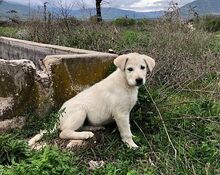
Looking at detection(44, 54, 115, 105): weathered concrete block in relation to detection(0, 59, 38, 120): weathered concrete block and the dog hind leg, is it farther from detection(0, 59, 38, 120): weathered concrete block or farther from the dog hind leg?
the dog hind leg

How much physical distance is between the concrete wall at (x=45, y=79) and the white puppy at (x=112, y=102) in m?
0.71

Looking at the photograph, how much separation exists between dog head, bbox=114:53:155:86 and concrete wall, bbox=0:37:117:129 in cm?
131

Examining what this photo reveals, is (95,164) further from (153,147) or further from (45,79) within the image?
(45,79)

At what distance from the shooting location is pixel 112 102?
6137 millimetres

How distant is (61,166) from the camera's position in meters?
4.90

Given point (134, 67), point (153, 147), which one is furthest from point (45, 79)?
point (153, 147)

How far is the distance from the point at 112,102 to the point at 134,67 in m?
0.52

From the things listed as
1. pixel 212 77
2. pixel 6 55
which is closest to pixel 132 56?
pixel 212 77

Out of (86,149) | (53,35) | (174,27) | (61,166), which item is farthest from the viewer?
(53,35)

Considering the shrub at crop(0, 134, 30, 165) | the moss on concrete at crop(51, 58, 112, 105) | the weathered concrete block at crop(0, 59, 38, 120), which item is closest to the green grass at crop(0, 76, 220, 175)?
the shrub at crop(0, 134, 30, 165)

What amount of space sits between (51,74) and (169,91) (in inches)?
69.2

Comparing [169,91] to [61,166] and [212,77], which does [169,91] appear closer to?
[212,77]

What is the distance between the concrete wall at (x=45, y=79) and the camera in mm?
6898

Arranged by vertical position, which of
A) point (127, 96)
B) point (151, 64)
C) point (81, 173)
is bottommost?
point (81, 173)
